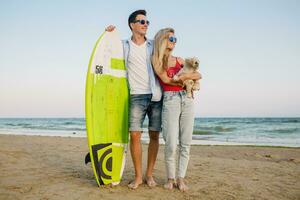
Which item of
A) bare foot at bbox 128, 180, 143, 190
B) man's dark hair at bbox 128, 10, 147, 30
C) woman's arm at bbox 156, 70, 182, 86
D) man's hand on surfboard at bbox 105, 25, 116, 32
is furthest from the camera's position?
man's hand on surfboard at bbox 105, 25, 116, 32

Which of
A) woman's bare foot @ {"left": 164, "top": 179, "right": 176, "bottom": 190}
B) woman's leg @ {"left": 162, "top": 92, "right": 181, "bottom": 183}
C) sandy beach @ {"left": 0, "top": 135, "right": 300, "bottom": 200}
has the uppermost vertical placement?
woman's leg @ {"left": 162, "top": 92, "right": 181, "bottom": 183}

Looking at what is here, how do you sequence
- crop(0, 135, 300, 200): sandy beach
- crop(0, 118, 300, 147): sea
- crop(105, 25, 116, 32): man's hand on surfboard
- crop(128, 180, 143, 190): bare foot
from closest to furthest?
crop(0, 135, 300, 200): sandy beach < crop(128, 180, 143, 190): bare foot < crop(105, 25, 116, 32): man's hand on surfboard < crop(0, 118, 300, 147): sea

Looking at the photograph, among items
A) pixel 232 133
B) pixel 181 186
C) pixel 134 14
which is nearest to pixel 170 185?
pixel 181 186

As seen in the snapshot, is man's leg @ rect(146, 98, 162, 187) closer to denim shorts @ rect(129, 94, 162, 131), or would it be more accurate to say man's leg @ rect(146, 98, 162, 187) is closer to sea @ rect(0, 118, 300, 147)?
denim shorts @ rect(129, 94, 162, 131)

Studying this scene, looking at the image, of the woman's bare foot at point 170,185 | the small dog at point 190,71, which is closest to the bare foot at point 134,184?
the woman's bare foot at point 170,185

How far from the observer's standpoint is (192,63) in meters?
3.05

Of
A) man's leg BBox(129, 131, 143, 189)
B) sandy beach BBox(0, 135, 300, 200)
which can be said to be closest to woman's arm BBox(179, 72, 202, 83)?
man's leg BBox(129, 131, 143, 189)

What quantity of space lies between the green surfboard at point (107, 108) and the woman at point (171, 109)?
57cm

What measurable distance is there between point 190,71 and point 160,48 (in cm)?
41

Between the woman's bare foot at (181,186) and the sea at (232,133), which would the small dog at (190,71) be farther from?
the sea at (232,133)

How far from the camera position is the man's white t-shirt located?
312cm

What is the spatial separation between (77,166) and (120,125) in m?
1.47

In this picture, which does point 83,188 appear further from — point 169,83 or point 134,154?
point 169,83

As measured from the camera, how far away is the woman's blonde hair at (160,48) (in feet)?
9.88
